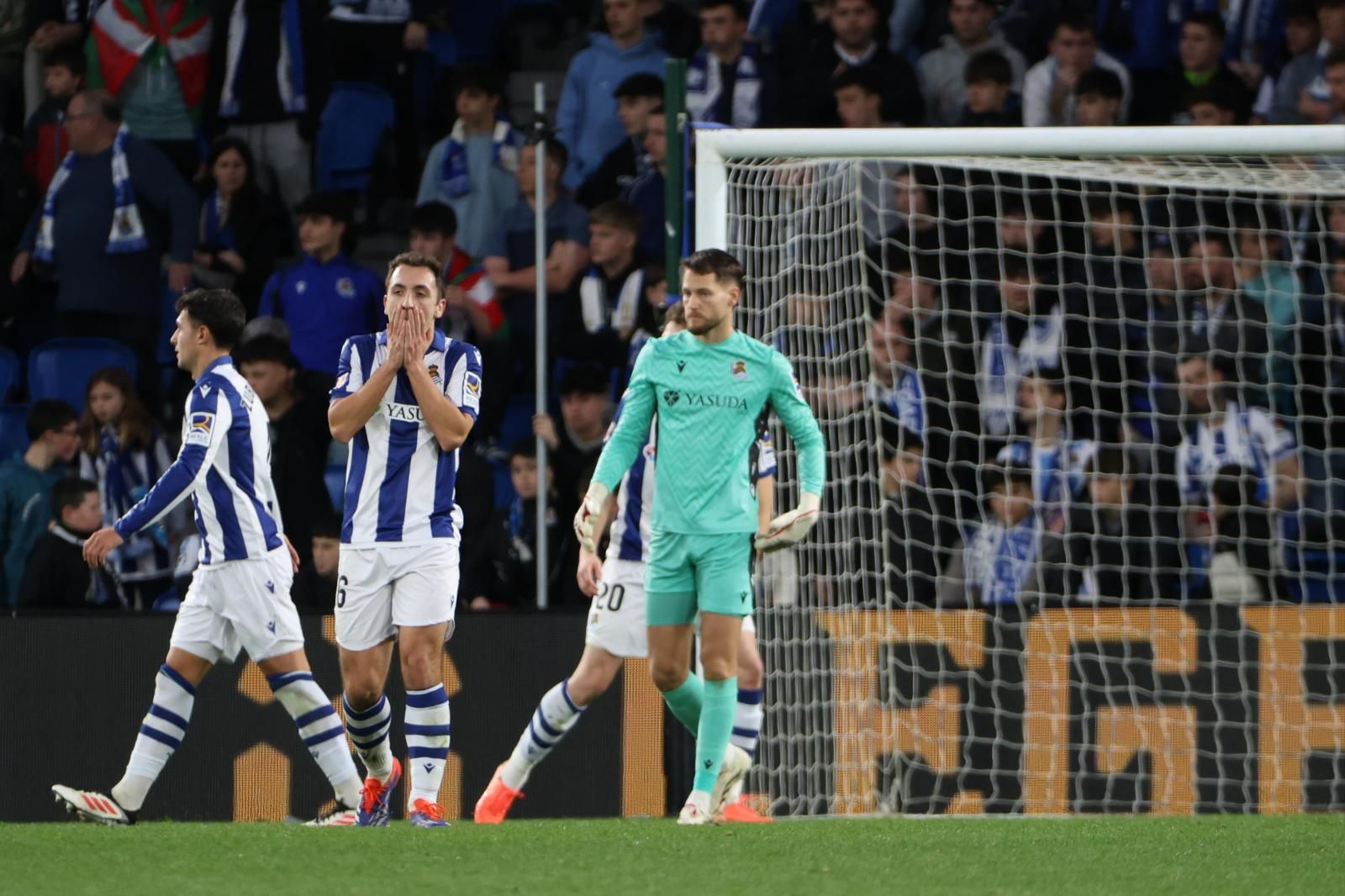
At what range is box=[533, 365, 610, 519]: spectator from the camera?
964 centimetres

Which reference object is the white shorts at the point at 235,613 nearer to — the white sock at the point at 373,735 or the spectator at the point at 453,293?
the white sock at the point at 373,735

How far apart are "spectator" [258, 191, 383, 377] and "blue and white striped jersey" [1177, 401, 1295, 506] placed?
161 inches

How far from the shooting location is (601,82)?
11.5 meters

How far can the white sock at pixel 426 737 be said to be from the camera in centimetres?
650

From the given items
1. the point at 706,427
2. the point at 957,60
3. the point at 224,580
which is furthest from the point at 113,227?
the point at 706,427

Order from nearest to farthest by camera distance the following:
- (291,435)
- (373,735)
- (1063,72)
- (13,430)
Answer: (373,735) < (291,435) < (1063,72) < (13,430)

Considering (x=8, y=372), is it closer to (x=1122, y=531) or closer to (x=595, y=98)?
(x=595, y=98)

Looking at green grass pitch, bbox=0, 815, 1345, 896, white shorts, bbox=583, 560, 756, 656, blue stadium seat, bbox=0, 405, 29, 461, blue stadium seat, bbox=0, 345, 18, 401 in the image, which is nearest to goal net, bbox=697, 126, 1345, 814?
white shorts, bbox=583, 560, 756, 656

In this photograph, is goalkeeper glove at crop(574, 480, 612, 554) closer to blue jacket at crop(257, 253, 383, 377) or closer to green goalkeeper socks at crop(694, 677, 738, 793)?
green goalkeeper socks at crop(694, 677, 738, 793)

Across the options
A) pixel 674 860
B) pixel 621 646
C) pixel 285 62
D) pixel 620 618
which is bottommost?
pixel 674 860

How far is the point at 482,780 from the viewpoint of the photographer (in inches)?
330

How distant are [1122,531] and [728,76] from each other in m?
3.50

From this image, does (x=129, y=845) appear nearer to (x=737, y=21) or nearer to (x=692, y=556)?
(x=692, y=556)

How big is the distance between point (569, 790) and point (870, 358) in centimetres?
240
